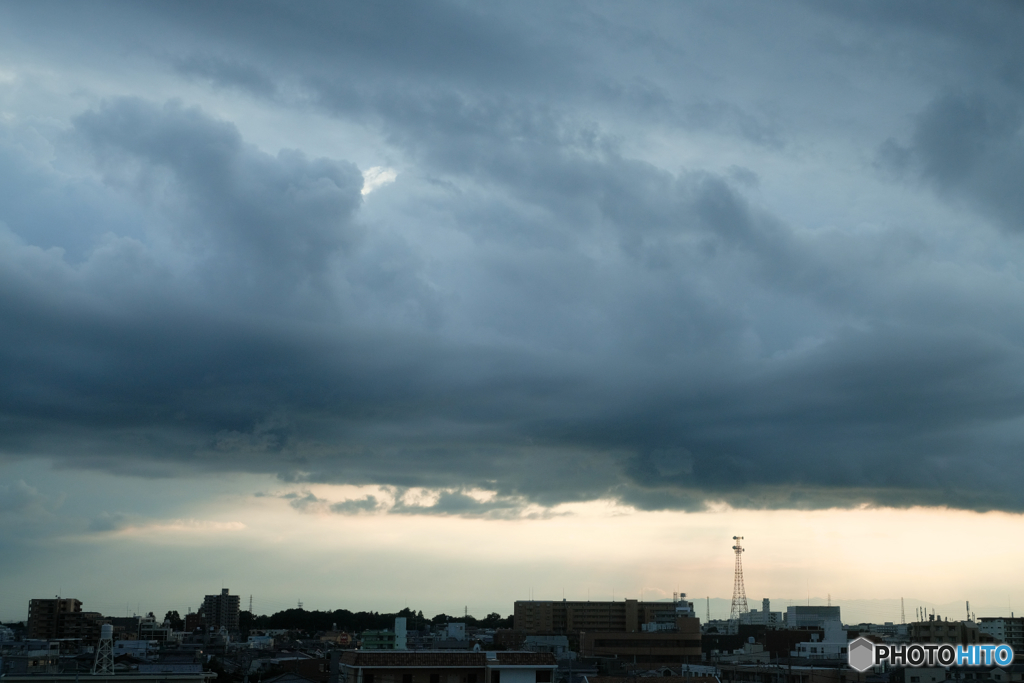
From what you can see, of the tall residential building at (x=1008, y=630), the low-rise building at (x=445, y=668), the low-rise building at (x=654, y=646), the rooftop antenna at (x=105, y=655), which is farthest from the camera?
the tall residential building at (x=1008, y=630)

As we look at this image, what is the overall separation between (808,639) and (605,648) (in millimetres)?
48437

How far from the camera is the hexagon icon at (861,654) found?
4316cm

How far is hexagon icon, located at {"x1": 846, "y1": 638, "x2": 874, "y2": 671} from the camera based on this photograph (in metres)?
43.2

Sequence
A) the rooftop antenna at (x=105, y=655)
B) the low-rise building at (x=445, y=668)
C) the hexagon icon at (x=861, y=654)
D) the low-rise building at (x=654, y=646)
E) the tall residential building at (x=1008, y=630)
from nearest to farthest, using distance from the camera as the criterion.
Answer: the hexagon icon at (x=861, y=654), the rooftop antenna at (x=105, y=655), the low-rise building at (x=445, y=668), the low-rise building at (x=654, y=646), the tall residential building at (x=1008, y=630)

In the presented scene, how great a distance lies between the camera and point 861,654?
1734 inches

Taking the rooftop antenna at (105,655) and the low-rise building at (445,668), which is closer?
the rooftop antenna at (105,655)

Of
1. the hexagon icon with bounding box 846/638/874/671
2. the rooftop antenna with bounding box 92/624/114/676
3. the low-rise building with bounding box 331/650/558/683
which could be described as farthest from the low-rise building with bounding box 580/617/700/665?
the hexagon icon with bounding box 846/638/874/671

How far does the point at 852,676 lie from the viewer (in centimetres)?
9406

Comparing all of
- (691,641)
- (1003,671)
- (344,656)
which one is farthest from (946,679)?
(344,656)

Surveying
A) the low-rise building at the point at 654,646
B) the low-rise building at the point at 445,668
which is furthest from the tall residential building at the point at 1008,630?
the low-rise building at the point at 445,668

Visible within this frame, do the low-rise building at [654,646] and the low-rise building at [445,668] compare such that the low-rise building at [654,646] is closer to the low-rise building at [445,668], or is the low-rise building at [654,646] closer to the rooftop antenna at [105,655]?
the low-rise building at [445,668]

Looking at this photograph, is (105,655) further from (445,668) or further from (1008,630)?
(1008,630)

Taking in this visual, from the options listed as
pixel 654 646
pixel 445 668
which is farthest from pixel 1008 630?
pixel 445 668

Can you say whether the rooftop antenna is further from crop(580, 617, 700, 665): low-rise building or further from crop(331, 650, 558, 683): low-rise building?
crop(580, 617, 700, 665): low-rise building
